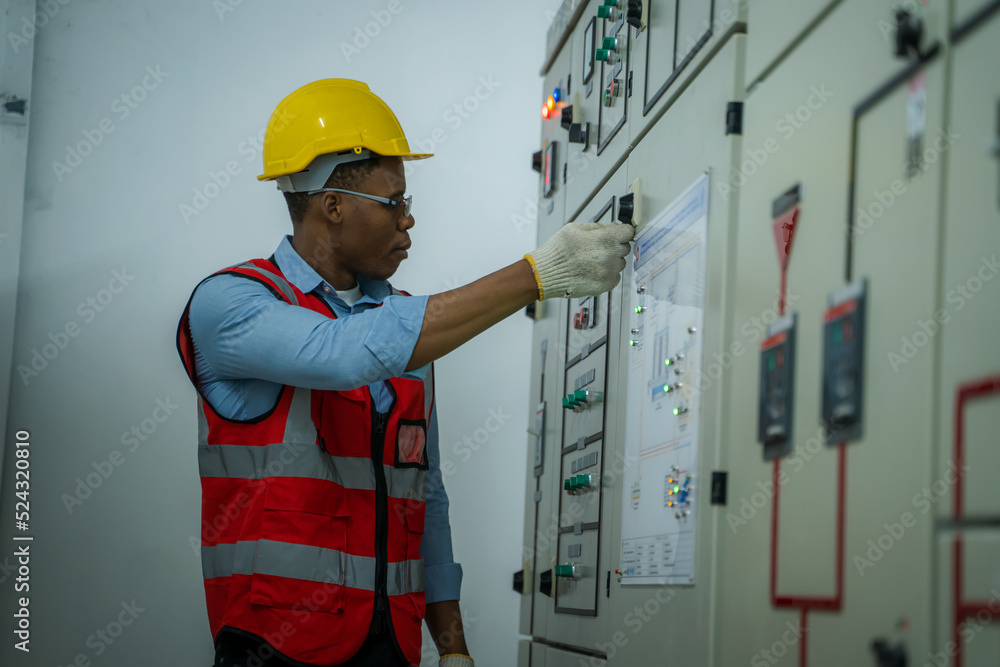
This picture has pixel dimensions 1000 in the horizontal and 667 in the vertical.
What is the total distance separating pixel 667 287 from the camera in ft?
5.34

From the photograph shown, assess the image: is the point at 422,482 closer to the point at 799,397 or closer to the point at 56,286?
the point at 799,397

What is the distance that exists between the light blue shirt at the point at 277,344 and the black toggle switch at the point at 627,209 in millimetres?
523

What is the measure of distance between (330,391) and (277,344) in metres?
0.21

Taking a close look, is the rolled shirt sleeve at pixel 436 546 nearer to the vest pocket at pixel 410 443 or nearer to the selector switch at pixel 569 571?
the vest pocket at pixel 410 443

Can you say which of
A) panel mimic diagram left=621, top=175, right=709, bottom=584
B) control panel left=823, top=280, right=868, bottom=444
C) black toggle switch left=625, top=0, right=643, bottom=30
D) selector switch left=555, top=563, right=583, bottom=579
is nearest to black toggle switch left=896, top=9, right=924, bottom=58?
control panel left=823, top=280, right=868, bottom=444

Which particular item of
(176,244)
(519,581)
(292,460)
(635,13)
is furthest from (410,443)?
(176,244)

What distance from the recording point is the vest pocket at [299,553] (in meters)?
1.57

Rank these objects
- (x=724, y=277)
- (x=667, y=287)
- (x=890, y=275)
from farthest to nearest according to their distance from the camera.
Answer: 1. (x=667, y=287)
2. (x=724, y=277)
3. (x=890, y=275)

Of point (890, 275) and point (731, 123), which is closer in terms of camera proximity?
point (890, 275)

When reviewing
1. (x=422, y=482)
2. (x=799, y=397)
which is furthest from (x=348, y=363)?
(x=799, y=397)

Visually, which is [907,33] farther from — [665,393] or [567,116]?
[567,116]

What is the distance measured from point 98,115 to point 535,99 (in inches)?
60.7

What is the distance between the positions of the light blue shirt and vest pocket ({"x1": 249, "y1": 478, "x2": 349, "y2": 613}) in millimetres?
171

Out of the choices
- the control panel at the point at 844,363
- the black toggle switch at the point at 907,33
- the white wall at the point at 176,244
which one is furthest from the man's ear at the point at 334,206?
the white wall at the point at 176,244
